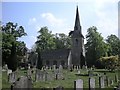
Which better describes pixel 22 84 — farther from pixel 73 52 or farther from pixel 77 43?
pixel 77 43

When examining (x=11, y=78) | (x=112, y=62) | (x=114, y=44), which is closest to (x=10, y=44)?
(x=112, y=62)

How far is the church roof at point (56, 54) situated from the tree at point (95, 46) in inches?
435

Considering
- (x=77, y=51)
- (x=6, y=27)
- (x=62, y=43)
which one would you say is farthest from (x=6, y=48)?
(x=62, y=43)

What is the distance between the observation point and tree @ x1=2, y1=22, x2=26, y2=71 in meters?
34.9

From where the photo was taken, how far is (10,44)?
1813 inches

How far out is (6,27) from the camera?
5525 centimetres

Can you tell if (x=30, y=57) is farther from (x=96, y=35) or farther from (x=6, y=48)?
(x=6, y=48)

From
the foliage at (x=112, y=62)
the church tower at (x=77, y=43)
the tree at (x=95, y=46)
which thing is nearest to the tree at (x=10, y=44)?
the foliage at (x=112, y=62)

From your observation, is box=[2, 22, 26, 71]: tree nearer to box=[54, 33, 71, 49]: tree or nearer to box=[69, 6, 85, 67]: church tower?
box=[69, 6, 85, 67]: church tower

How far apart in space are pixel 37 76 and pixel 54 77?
12.5ft

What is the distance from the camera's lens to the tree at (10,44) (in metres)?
34.9

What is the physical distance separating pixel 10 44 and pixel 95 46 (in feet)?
93.5

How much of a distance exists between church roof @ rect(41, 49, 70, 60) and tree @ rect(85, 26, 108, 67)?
11051 millimetres

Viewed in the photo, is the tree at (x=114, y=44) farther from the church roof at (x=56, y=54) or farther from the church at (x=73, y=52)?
the church roof at (x=56, y=54)
